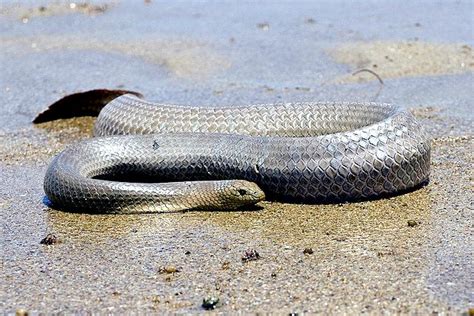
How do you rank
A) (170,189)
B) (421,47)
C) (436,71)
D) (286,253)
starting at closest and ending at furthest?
1. (286,253)
2. (170,189)
3. (436,71)
4. (421,47)

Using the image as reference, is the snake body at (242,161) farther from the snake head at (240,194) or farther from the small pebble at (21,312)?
the small pebble at (21,312)

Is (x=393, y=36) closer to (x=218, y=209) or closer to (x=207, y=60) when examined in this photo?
(x=207, y=60)

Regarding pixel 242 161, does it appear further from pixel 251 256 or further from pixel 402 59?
pixel 402 59

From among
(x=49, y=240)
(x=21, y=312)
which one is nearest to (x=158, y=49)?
(x=49, y=240)

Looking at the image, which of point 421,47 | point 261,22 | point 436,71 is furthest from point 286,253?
point 261,22

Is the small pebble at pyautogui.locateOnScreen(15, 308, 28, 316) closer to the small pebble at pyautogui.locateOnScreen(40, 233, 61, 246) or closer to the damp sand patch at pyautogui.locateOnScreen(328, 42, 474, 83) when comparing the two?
the small pebble at pyautogui.locateOnScreen(40, 233, 61, 246)

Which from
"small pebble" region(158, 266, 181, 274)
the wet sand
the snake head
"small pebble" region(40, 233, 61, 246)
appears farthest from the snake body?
"small pebble" region(158, 266, 181, 274)

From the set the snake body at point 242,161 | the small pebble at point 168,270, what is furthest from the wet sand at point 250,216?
the snake body at point 242,161
